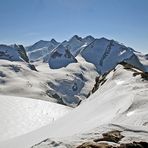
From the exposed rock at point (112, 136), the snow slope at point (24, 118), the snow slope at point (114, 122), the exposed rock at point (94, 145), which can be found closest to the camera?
the exposed rock at point (94, 145)

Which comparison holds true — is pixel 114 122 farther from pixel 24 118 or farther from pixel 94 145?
pixel 24 118

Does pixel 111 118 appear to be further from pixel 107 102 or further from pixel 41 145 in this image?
pixel 41 145

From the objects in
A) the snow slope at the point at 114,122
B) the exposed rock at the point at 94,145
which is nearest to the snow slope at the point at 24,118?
the snow slope at the point at 114,122

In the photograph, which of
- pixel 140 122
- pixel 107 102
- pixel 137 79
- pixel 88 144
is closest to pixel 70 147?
pixel 88 144

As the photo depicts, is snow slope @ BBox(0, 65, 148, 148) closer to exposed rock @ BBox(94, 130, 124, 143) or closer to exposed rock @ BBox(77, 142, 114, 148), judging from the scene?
exposed rock @ BBox(94, 130, 124, 143)

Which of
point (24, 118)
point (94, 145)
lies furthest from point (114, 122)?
point (24, 118)

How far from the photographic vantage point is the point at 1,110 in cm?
17538

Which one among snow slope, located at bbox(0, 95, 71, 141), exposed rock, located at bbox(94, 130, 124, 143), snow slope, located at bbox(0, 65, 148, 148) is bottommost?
exposed rock, located at bbox(94, 130, 124, 143)

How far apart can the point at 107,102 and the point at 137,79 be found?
11.8 m

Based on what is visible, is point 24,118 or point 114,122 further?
point 24,118

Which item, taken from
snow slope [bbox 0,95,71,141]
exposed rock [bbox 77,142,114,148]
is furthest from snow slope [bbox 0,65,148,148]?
snow slope [bbox 0,95,71,141]

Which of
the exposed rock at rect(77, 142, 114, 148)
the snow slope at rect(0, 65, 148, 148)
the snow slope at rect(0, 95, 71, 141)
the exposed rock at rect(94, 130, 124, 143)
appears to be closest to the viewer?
the exposed rock at rect(77, 142, 114, 148)

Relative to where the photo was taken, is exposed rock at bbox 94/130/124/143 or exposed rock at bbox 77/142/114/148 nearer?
exposed rock at bbox 77/142/114/148

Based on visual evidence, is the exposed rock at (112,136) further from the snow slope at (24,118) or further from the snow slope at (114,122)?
the snow slope at (24,118)
